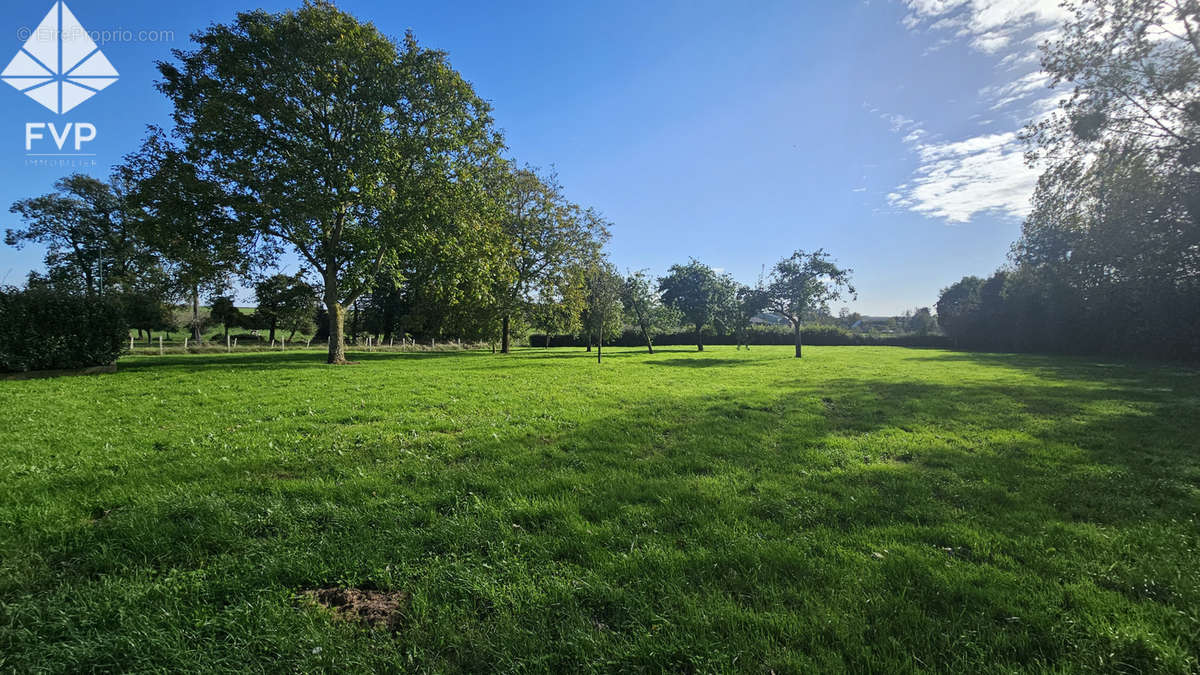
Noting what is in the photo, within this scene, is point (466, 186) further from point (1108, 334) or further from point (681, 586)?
point (1108, 334)

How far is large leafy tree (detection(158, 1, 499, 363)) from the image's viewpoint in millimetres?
18359

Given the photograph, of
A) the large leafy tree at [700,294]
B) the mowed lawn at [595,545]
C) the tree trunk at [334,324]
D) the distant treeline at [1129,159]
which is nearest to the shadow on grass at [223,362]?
the tree trunk at [334,324]

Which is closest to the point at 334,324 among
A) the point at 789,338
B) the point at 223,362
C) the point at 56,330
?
the point at 223,362

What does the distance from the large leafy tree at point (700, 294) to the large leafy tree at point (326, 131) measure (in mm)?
21932

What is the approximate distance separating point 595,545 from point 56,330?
21266mm

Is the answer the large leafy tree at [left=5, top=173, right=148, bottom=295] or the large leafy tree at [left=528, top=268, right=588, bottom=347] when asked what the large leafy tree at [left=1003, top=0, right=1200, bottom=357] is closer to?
the large leafy tree at [left=528, top=268, right=588, bottom=347]

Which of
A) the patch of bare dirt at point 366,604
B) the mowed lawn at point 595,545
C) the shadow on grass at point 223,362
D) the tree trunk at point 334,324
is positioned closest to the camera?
the mowed lawn at point 595,545

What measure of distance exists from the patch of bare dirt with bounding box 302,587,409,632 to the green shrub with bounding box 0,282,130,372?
64.3 ft

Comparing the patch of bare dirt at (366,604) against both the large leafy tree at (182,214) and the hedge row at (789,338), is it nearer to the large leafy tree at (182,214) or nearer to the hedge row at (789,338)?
the large leafy tree at (182,214)

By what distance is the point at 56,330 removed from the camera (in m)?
13.8

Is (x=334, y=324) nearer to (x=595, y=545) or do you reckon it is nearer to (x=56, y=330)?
(x=56, y=330)

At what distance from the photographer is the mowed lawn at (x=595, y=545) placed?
7.67 feet

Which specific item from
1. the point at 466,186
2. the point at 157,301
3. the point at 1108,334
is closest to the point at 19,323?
the point at 466,186

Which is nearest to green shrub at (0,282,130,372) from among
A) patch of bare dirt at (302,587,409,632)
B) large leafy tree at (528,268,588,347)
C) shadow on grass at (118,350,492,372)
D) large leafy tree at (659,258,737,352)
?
shadow on grass at (118,350,492,372)
